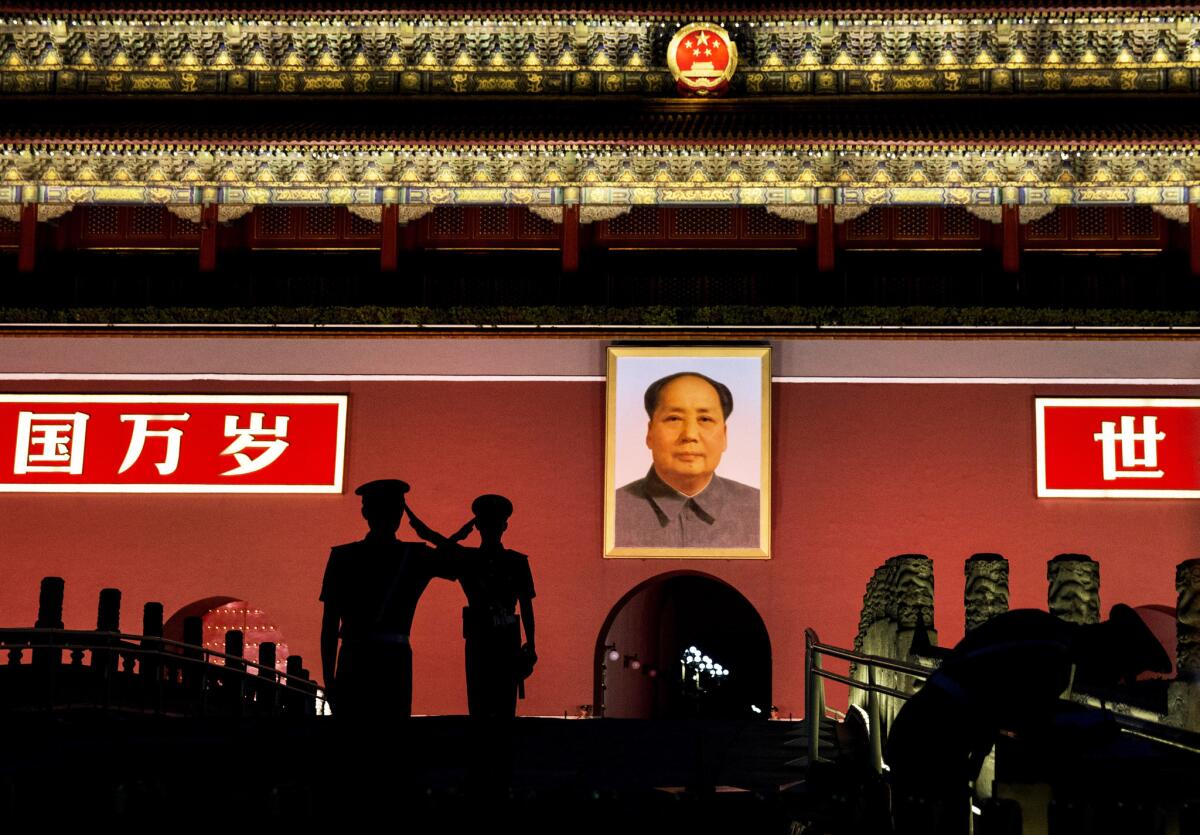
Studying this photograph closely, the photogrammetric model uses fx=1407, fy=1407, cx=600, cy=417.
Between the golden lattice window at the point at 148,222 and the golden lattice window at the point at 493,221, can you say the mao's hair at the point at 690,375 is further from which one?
the golden lattice window at the point at 148,222

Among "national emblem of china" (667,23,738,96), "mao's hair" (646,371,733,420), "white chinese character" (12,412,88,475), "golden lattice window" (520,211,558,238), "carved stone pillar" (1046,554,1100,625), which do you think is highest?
"national emblem of china" (667,23,738,96)

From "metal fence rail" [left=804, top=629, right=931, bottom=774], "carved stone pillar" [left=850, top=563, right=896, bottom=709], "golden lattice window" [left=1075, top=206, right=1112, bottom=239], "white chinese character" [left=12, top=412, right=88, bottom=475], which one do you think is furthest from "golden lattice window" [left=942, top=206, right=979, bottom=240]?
"white chinese character" [left=12, top=412, right=88, bottom=475]

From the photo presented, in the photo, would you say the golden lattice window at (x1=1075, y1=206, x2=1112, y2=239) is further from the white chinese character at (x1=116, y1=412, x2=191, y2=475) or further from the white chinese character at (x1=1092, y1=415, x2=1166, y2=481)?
the white chinese character at (x1=116, y1=412, x2=191, y2=475)

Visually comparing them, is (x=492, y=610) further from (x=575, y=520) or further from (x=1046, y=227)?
(x=1046, y=227)

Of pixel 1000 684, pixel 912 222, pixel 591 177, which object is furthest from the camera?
pixel 912 222

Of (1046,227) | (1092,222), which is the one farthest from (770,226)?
(1092,222)

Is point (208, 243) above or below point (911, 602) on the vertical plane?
above

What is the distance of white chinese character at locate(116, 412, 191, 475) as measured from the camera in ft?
47.9

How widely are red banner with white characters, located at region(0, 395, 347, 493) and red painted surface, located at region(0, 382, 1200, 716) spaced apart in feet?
0.49

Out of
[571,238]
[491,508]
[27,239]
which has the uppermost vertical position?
[571,238]

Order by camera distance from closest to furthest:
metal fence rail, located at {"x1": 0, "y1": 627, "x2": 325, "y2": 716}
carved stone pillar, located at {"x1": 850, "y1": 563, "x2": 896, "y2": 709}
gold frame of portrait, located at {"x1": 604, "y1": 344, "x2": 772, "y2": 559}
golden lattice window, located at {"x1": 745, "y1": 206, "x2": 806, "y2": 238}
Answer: metal fence rail, located at {"x1": 0, "y1": 627, "x2": 325, "y2": 716}, carved stone pillar, located at {"x1": 850, "y1": 563, "x2": 896, "y2": 709}, gold frame of portrait, located at {"x1": 604, "y1": 344, "x2": 772, "y2": 559}, golden lattice window, located at {"x1": 745, "y1": 206, "x2": 806, "y2": 238}

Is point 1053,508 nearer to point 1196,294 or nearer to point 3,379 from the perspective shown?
point 1196,294

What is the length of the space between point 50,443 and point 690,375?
668 centimetres

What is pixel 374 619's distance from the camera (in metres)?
5.67
